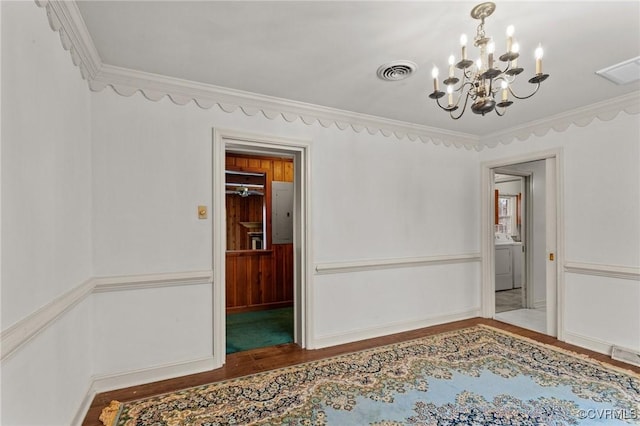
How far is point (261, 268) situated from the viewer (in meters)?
4.91

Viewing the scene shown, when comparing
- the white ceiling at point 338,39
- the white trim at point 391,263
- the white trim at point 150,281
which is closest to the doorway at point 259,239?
the white trim at point 391,263

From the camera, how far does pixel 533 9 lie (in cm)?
178

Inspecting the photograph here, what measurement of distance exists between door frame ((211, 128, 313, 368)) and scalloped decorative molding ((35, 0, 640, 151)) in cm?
24

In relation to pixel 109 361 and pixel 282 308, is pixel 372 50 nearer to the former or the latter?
pixel 109 361

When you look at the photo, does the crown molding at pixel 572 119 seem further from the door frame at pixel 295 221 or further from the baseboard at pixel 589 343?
the door frame at pixel 295 221

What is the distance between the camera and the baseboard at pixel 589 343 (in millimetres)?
3094

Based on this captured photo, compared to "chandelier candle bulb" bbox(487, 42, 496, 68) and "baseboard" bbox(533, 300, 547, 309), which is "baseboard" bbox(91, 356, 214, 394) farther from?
"baseboard" bbox(533, 300, 547, 309)

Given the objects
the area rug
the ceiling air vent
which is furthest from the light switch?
the ceiling air vent

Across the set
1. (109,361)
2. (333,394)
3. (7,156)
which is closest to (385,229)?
(333,394)

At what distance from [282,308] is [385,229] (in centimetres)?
222

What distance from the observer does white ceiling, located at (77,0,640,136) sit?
1.78m

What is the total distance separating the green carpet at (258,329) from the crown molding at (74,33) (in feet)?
8.61

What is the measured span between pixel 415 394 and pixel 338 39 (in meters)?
2.47

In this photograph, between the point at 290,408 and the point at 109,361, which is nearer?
the point at 290,408
